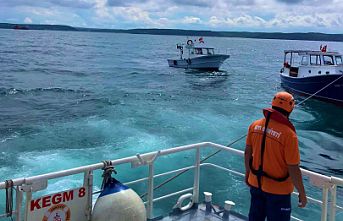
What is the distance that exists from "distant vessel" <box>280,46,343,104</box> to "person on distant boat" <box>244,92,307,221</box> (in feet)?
62.4

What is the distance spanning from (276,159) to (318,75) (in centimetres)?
2018

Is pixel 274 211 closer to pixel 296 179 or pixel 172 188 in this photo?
pixel 296 179

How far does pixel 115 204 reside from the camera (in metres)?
3.31

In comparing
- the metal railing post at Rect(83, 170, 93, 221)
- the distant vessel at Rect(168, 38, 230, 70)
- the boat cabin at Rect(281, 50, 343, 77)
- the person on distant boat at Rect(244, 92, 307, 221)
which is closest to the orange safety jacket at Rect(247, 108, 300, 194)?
the person on distant boat at Rect(244, 92, 307, 221)

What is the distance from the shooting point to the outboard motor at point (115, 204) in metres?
3.30

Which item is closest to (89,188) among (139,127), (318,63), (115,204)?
(115,204)

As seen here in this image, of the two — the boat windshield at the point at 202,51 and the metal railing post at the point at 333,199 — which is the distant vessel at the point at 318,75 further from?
the metal railing post at the point at 333,199

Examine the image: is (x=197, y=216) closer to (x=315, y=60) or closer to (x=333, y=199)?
(x=333, y=199)

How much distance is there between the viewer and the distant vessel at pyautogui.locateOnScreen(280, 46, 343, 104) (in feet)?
70.6

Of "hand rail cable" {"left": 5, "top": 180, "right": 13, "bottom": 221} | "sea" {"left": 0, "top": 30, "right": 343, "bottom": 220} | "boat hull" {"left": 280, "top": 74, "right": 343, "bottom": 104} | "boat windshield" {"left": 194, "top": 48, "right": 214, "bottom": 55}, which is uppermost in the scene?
"boat windshield" {"left": 194, "top": 48, "right": 214, "bottom": 55}

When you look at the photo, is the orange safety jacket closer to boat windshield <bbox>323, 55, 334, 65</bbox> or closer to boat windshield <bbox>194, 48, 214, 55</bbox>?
boat windshield <bbox>323, 55, 334, 65</bbox>

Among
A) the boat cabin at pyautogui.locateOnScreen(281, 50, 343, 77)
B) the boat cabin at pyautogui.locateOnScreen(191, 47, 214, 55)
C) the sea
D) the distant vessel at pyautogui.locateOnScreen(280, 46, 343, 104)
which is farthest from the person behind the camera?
the boat cabin at pyautogui.locateOnScreen(191, 47, 214, 55)

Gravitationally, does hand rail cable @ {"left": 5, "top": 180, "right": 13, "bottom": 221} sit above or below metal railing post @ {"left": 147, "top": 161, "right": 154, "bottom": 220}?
above

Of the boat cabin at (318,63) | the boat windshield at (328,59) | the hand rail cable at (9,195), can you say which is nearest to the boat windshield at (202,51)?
the boat cabin at (318,63)
